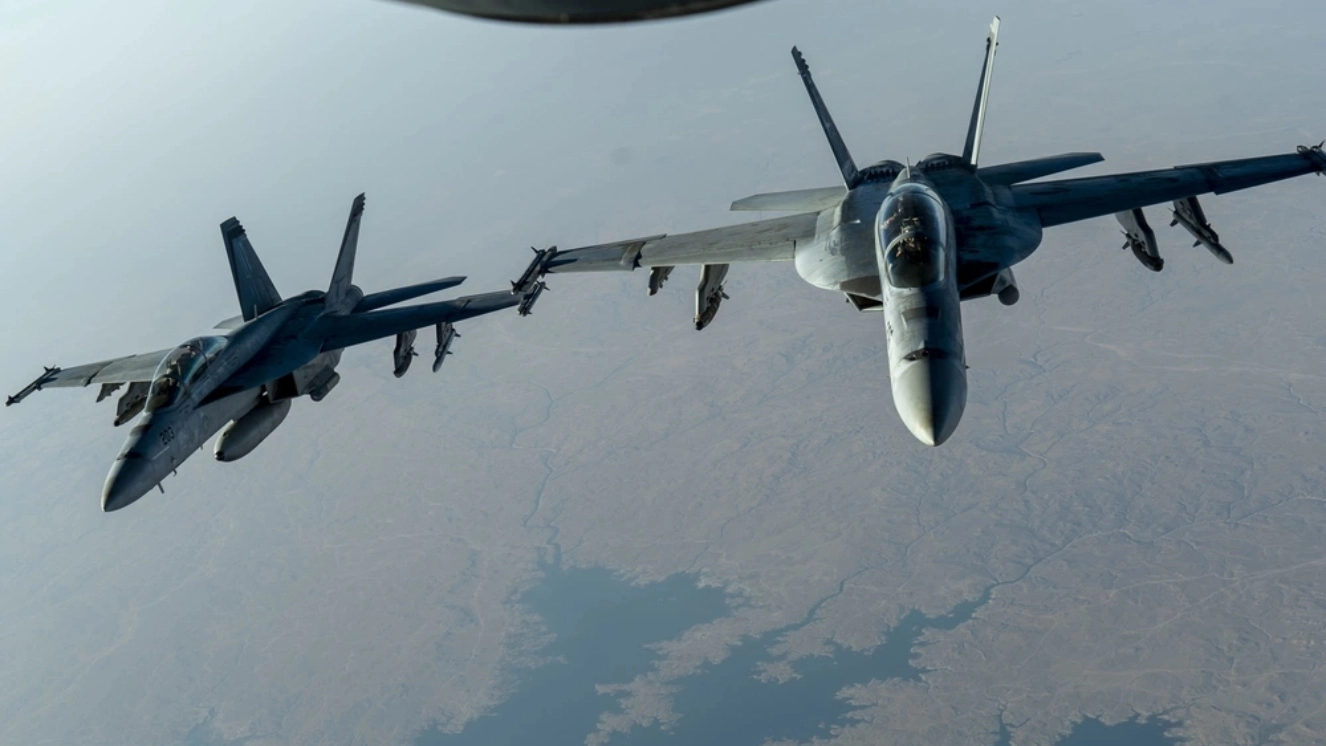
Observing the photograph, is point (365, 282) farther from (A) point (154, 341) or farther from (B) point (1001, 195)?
(B) point (1001, 195)

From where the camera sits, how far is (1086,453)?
455 feet

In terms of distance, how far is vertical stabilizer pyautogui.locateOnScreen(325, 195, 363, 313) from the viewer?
33.8 meters

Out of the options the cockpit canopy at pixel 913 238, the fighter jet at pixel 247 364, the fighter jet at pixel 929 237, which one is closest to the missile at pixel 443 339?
the fighter jet at pixel 247 364

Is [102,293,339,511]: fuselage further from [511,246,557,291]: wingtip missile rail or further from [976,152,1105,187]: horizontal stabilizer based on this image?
[976,152,1105,187]: horizontal stabilizer

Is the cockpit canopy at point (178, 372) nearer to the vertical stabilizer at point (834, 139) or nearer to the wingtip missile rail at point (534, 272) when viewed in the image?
the wingtip missile rail at point (534, 272)

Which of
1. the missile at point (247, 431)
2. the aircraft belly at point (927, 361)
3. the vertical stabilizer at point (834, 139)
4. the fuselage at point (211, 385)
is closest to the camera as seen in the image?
the aircraft belly at point (927, 361)

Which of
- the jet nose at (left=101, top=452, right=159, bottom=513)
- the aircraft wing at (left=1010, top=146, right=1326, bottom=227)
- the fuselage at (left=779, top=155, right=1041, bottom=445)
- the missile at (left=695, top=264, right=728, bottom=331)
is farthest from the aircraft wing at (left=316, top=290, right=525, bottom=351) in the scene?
the aircraft wing at (left=1010, top=146, right=1326, bottom=227)

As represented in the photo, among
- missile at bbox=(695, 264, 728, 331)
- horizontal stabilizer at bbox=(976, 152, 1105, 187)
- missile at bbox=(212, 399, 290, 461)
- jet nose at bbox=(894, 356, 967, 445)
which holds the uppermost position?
horizontal stabilizer at bbox=(976, 152, 1105, 187)

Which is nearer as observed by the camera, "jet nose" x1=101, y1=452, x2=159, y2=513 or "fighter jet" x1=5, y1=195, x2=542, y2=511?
"jet nose" x1=101, y1=452, x2=159, y2=513

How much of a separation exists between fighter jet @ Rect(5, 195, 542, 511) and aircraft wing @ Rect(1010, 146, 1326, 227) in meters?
13.2

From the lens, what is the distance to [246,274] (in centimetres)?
3428

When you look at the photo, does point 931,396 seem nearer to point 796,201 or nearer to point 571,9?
point 796,201

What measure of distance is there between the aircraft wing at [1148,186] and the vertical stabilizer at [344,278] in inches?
790

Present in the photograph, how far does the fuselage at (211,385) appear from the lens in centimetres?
2555
